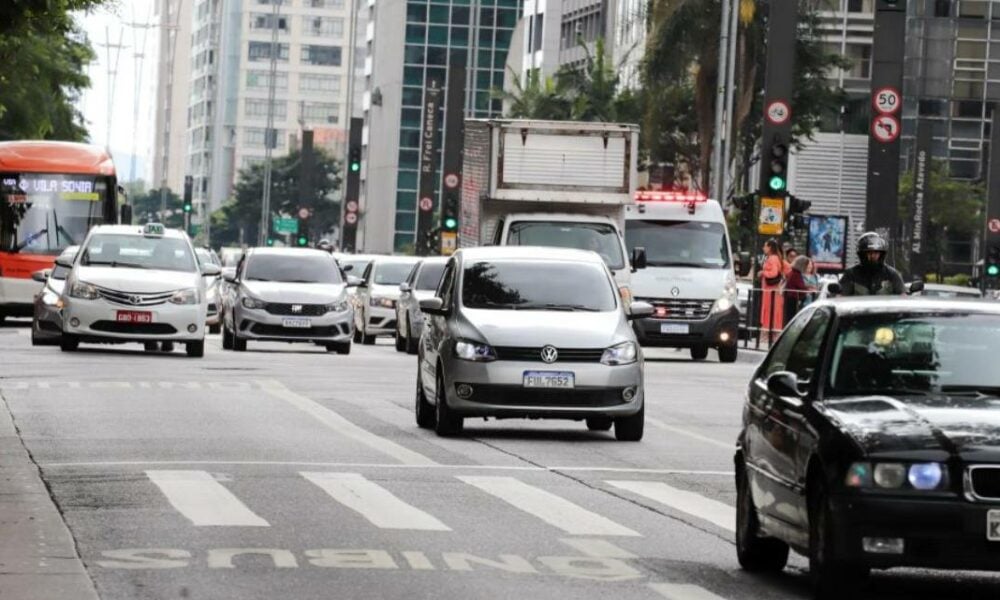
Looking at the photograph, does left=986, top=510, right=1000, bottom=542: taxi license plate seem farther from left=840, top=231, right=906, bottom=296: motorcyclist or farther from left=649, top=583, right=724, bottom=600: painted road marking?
left=840, top=231, right=906, bottom=296: motorcyclist

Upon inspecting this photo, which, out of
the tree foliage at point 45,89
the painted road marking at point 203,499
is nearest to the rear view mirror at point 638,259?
A: the tree foliage at point 45,89

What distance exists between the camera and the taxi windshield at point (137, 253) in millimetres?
35500

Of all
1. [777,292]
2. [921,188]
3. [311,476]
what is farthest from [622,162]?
[921,188]

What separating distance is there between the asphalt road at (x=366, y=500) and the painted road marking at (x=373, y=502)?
1.5 inches

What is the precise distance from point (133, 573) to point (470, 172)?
95.1ft

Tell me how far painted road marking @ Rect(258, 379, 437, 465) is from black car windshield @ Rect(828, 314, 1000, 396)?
23.0 feet

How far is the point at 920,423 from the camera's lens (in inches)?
417

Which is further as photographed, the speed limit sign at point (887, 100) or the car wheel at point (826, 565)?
the speed limit sign at point (887, 100)

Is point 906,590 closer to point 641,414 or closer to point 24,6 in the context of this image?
point 24,6

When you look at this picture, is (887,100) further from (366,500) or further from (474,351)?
(366,500)

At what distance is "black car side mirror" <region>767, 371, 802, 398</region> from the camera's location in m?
11.4

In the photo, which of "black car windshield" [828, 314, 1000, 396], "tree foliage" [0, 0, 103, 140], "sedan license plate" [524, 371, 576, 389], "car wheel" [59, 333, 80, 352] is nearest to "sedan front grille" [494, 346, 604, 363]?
"sedan license plate" [524, 371, 576, 389]

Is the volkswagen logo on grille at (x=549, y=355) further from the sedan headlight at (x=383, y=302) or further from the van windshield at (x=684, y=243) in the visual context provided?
the sedan headlight at (x=383, y=302)

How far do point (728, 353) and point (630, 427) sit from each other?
20.4 m
